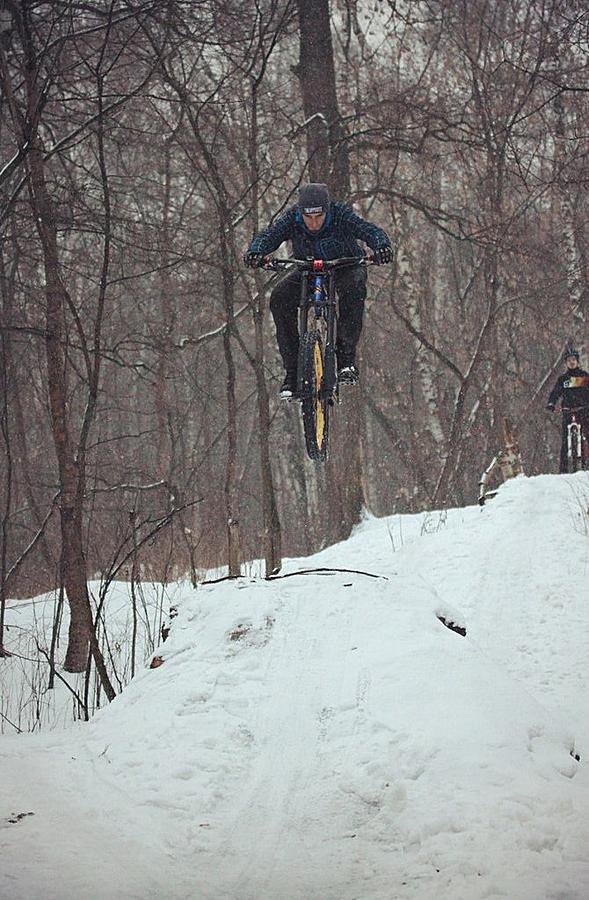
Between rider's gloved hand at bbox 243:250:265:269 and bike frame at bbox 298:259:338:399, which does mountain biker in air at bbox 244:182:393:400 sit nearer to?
rider's gloved hand at bbox 243:250:265:269

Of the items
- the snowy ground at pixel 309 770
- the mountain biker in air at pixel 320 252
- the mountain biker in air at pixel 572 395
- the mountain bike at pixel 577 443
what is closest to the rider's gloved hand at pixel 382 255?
the mountain biker in air at pixel 320 252

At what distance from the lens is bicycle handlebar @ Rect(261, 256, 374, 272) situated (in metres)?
6.80

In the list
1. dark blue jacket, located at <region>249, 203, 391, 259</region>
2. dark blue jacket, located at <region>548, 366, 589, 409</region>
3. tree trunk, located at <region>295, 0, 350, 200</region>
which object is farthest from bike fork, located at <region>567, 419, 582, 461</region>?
dark blue jacket, located at <region>249, 203, 391, 259</region>

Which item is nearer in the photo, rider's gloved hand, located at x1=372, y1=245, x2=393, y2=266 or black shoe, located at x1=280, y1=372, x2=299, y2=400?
rider's gloved hand, located at x1=372, y1=245, x2=393, y2=266

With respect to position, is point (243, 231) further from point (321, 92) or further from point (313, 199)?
point (313, 199)

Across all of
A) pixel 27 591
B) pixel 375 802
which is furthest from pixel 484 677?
pixel 27 591

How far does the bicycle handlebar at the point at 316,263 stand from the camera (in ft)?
22.3

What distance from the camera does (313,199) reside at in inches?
264

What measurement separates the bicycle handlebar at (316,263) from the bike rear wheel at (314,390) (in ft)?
1.73

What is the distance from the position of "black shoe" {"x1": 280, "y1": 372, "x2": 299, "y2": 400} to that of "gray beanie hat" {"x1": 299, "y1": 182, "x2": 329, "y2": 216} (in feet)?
4.35

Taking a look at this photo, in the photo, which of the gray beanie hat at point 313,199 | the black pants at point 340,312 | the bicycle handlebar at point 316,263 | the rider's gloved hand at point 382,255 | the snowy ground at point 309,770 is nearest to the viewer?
the snowy ground at point 309,770

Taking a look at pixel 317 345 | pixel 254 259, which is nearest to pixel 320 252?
pixel 254 259

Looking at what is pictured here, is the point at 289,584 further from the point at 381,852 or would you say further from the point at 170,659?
the point at 381,852

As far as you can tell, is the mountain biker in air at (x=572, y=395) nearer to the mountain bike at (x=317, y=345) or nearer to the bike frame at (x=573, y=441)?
the bike frame at (x=573, y=441)
